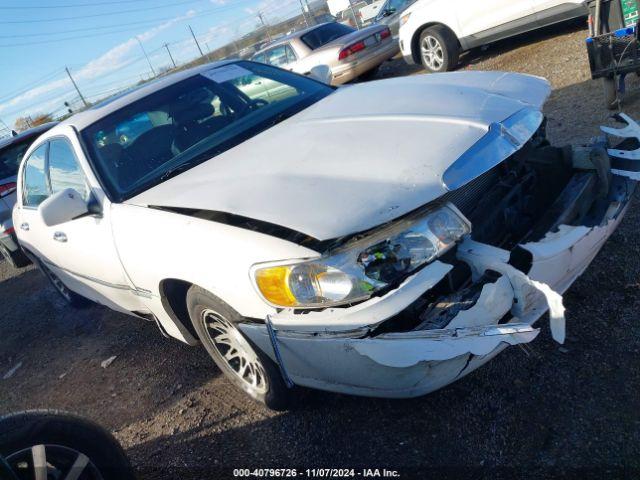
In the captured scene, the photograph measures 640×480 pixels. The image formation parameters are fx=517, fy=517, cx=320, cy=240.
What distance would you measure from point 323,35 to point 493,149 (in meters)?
9.12

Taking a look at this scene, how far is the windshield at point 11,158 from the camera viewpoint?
6.84 meters

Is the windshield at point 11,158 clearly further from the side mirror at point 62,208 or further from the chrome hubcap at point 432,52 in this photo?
the chrome hubcap at point 432,52

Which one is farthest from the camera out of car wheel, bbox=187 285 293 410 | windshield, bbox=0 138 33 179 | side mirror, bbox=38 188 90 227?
windshield, bbox=0 138 33 179

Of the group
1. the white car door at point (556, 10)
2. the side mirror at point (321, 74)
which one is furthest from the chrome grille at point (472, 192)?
the white car door at point (556, 10)

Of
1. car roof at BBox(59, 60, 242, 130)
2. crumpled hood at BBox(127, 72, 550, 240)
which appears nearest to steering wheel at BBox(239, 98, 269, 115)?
crumpled hood at BBox(127, 72, 550, 240)

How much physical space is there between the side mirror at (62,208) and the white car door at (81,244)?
0.31 ft

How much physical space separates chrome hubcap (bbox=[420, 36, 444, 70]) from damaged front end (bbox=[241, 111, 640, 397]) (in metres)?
6.35

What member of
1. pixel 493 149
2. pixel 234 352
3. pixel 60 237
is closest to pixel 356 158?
pixel 493 149

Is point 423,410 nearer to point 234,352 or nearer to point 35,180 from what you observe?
point 234,352

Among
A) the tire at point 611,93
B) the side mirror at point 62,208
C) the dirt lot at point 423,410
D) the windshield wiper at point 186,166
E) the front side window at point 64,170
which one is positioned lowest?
the dirt lot at point 423,410

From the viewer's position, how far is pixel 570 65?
269 inches

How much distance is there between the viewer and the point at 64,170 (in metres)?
3.54

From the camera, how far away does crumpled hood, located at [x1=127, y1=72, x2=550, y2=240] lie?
2.05 meters

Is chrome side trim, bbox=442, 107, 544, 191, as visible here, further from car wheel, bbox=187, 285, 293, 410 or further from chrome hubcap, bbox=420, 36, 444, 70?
chrome hubcap, bbox=420, 36, 444, 70
